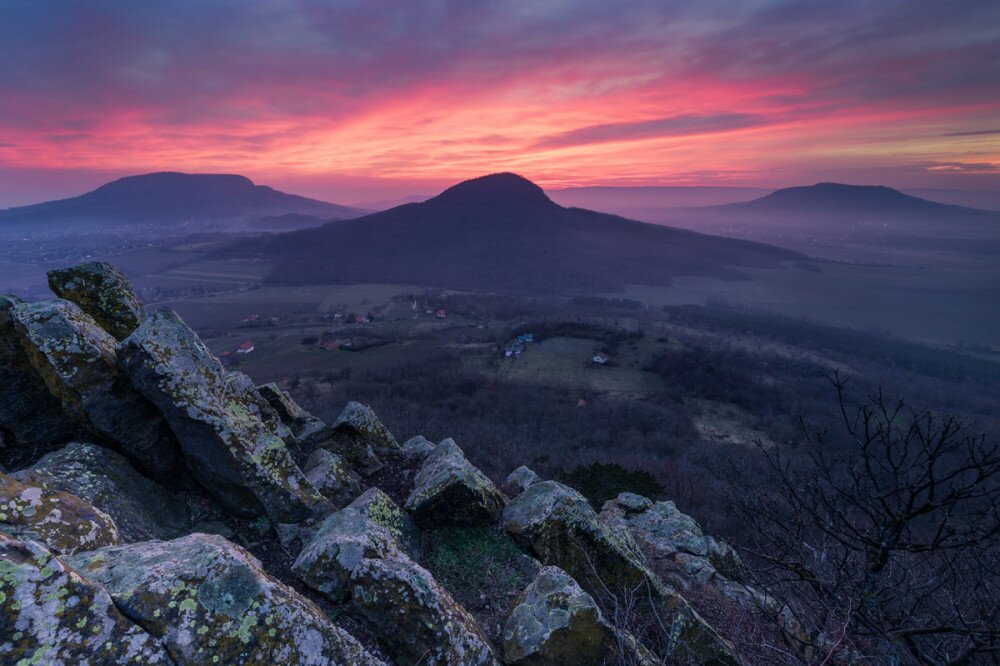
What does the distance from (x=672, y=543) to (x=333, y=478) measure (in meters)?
10.7

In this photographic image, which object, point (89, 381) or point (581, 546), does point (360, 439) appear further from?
point (581, 546)

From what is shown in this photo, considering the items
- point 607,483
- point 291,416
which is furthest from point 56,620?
point 607,483

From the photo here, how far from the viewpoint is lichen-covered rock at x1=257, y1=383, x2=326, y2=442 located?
48.2 feet

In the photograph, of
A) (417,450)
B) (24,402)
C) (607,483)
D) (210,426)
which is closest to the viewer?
(210,426)

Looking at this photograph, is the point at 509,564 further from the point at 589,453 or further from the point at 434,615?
the point at 589,453

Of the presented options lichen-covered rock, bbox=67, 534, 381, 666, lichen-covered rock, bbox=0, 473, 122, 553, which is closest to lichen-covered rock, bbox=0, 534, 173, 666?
lichen-covered rock, bbox=67, 534, 381, 666

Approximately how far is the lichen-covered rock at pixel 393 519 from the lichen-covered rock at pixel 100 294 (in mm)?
8056

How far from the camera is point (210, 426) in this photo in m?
9.46

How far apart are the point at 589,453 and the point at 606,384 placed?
3274 centimetres

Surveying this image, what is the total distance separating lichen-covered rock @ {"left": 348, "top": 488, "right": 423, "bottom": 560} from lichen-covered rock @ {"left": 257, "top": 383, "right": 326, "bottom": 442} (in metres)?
5.10

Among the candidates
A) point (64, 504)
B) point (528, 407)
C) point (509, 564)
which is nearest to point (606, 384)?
point (528, 407)

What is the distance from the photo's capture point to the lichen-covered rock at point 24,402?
959 cm

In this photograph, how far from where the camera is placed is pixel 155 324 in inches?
383

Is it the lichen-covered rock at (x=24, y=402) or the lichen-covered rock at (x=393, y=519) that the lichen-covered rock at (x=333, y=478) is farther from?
the lichen-covered rock at (x=24, y=402)
